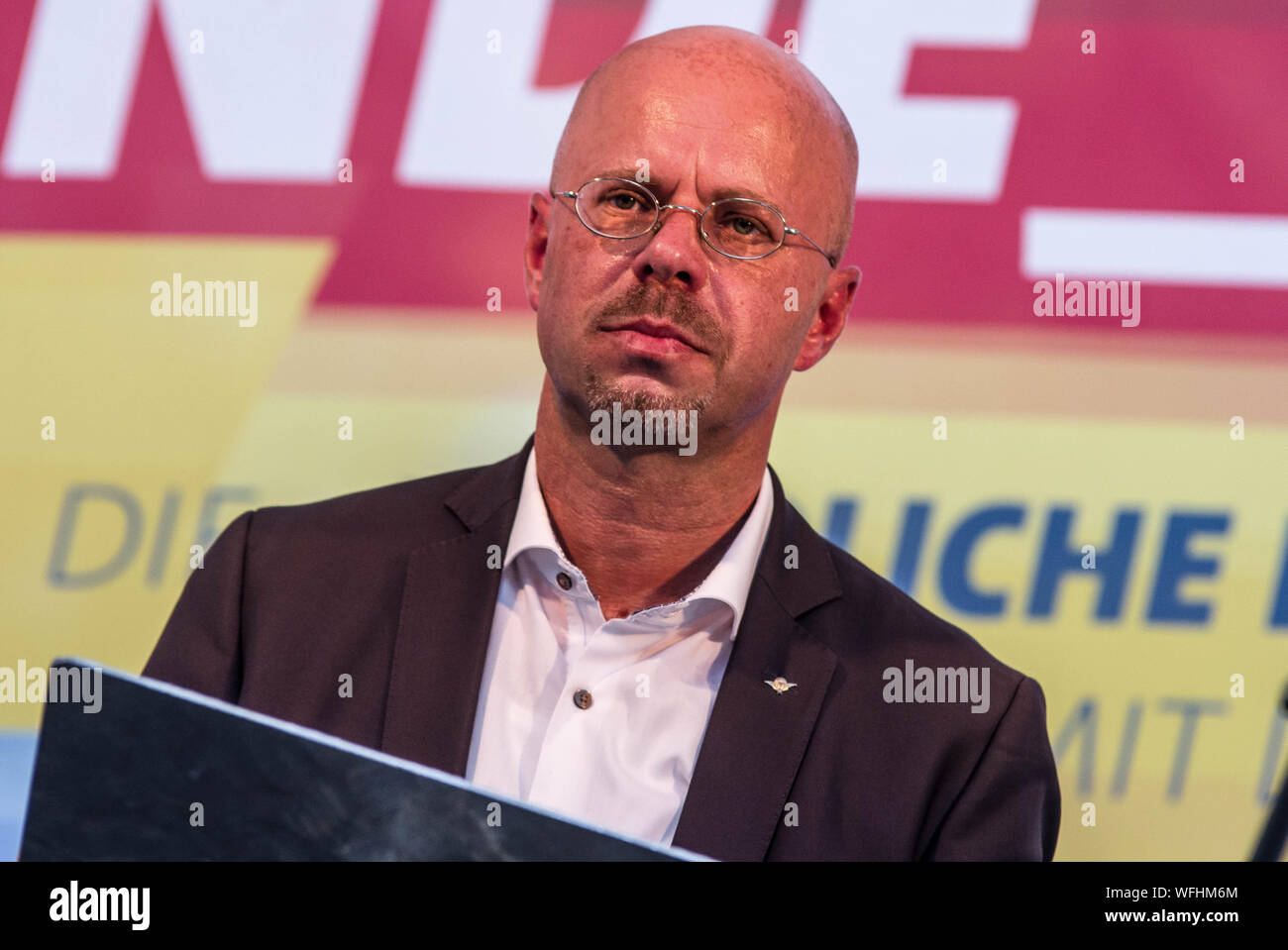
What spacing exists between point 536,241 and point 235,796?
151 centimetres

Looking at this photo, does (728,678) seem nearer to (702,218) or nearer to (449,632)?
(449,632)

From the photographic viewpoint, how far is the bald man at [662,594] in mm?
2131

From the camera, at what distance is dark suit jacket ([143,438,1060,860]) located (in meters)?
2.10

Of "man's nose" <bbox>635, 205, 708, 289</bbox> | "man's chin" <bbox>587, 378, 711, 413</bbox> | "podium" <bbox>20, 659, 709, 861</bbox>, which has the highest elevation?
"man's nose" <bbox>635, 205, 708, 289</bbox>

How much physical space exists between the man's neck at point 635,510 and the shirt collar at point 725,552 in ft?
0.11

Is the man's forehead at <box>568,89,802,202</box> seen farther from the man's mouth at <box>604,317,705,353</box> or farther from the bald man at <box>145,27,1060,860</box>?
the man's mouth at <box>604,317,705,353</box>

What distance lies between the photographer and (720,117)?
2238 millimetres

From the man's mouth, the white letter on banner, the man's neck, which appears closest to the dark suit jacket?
the man's neck

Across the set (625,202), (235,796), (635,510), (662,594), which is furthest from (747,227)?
(235,796)

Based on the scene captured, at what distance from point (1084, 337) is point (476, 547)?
5.44 feet

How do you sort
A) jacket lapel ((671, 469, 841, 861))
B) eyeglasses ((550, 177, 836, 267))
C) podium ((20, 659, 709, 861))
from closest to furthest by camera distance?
podium ((20, 659, 709, 861)) < jacket lapel ((671, 469, 841, 861)) < eyeglasses ((550, 177, 836, 267))

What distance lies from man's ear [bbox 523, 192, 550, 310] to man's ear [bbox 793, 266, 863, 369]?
49 centimetres

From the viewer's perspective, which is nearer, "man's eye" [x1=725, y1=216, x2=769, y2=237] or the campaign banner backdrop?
"man's eye" [x1=725, y1=216, x2=769, y2=237]
